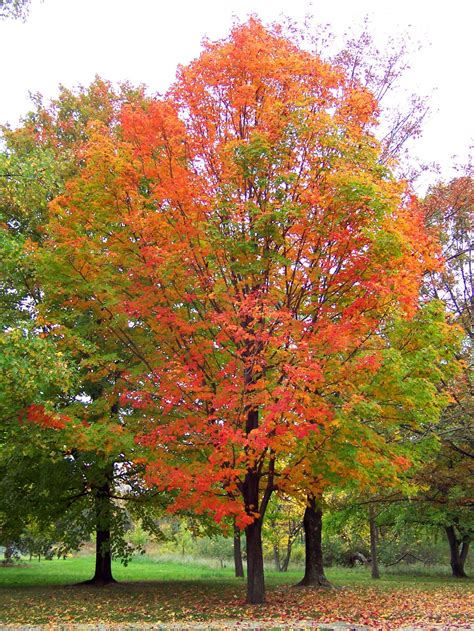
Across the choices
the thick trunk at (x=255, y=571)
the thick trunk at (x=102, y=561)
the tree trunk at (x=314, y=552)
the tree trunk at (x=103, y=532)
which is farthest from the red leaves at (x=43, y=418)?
the tree trunk at (x=314, y=552)

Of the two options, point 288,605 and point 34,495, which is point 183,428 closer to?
point 288,605

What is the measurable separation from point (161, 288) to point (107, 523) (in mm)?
8356

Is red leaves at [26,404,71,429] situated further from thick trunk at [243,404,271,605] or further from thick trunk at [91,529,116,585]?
thick trunk at [91,529,116,585]

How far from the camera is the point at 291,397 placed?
31.0 feet

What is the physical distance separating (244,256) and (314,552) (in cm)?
1155

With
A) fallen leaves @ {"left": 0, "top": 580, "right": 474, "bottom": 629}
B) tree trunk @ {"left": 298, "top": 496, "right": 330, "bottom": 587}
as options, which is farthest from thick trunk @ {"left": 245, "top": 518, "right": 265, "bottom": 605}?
tree trunk @ {"left": 298, "top": 496, "right": 330, "bottom": 587}

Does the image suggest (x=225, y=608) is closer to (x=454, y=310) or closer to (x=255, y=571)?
(x=255, y=571)

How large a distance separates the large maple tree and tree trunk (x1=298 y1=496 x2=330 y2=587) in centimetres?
668

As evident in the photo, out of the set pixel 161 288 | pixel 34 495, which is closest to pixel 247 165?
pixel 161 288

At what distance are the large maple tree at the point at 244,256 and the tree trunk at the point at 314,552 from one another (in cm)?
668

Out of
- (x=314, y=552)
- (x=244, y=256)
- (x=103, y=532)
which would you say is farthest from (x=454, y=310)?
(x=103, y=532)

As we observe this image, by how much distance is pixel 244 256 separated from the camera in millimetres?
11078

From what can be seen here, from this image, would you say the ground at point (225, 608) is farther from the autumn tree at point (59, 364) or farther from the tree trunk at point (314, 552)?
the autumn tree at point (59, 364)

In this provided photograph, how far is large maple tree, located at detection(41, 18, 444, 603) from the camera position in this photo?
33.1 feet
